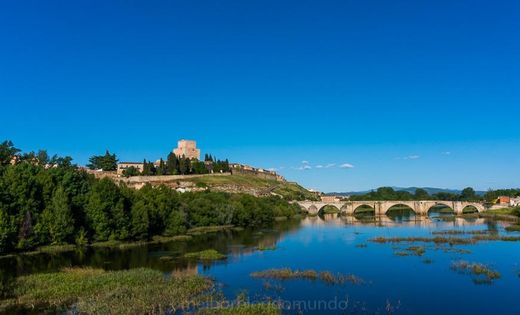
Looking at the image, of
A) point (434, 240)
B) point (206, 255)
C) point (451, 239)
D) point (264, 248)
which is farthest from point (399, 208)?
point (206, 255)

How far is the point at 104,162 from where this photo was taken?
172 metres

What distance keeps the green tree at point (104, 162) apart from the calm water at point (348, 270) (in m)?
119

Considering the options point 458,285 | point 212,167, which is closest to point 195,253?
point 458,285

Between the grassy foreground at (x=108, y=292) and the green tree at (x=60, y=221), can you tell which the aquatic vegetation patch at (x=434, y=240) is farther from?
the green tree at (x=60, y=221)

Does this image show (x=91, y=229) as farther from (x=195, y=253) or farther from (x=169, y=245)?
(x=195, y=253)

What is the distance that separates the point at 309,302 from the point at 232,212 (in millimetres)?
63910

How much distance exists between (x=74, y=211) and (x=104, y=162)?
118828 millimetres

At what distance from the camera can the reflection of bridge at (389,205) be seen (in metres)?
138

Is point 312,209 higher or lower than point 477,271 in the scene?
higher

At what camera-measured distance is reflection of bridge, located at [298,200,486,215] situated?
138 m

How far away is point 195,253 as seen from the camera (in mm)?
48438

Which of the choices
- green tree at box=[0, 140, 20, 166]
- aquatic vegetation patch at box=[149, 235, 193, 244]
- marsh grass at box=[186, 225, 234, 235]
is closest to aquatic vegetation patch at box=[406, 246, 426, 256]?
aquatic vegetation patch at box=[149, 235, 193, 244]

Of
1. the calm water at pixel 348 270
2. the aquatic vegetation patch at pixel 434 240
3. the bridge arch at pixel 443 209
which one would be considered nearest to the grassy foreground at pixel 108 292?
the calm water at pixel 348 270

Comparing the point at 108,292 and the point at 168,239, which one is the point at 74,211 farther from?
the point at 108,292
